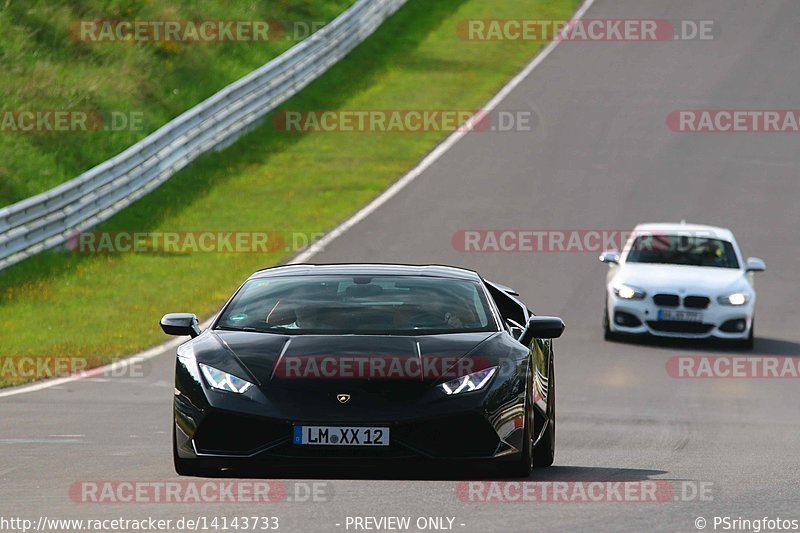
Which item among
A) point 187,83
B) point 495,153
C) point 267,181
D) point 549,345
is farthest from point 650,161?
point 549,345

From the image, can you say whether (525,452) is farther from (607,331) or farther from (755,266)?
(755,266)

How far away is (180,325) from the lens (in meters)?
9.68

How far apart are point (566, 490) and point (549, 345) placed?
2.00 metres

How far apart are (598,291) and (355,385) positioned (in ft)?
51.7

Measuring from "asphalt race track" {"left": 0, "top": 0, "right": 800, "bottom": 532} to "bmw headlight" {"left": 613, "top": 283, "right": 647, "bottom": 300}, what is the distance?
2.08 ft

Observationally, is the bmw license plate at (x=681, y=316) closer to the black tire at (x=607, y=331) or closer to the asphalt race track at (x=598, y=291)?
the asphalt race track at (x=598, y=291)

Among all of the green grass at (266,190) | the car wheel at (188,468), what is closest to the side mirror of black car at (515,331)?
the car wheel at (188,468)

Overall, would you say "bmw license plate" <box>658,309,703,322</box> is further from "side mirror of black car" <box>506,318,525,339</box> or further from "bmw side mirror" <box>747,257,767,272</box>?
"side mirror of black car" <box>506,318,525,339</box>

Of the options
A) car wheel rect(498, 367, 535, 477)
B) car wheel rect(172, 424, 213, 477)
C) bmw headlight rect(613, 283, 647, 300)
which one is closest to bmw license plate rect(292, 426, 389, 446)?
car wheel rect(172, 424, 213, 477)

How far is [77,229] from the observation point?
1029 inches

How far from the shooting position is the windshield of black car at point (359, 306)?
9.34 meters

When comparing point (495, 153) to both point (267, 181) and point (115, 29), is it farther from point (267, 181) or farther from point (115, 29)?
point (115, 29)

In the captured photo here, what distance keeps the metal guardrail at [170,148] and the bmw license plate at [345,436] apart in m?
15.6

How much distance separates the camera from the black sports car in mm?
8406
